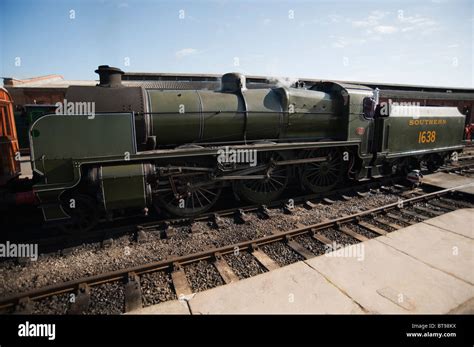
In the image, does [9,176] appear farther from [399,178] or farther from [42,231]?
[399,178]

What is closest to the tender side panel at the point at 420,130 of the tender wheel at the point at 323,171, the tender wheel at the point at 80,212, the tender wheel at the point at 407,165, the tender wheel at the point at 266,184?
the tender wheel at the point at 407,165

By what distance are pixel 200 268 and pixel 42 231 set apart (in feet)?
12.0

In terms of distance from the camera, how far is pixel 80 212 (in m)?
5.55

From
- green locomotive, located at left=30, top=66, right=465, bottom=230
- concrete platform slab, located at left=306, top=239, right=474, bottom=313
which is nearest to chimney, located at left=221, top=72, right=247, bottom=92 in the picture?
green locomotive, located at left=30, top=66, right=465, bottom=230

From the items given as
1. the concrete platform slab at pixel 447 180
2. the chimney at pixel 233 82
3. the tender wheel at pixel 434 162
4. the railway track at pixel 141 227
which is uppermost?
the chimney at pixel 233 82

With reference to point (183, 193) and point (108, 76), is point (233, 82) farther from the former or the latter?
point (183, 193)

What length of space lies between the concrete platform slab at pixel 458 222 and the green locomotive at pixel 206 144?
2354mm

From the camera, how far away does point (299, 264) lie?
485 centimetres

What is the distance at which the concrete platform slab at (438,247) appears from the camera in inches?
190

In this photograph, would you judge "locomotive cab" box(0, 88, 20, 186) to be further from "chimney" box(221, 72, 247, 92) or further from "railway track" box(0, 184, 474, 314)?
"chimney" box(221, 72, 247, 92)

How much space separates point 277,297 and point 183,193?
3189mm

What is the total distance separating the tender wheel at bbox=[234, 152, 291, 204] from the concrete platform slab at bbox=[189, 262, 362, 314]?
2.93 meters

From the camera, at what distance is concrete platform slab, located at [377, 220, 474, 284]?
482cm

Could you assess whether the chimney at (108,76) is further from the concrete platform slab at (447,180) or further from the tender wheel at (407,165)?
the concrete platform slab at (447,180)
